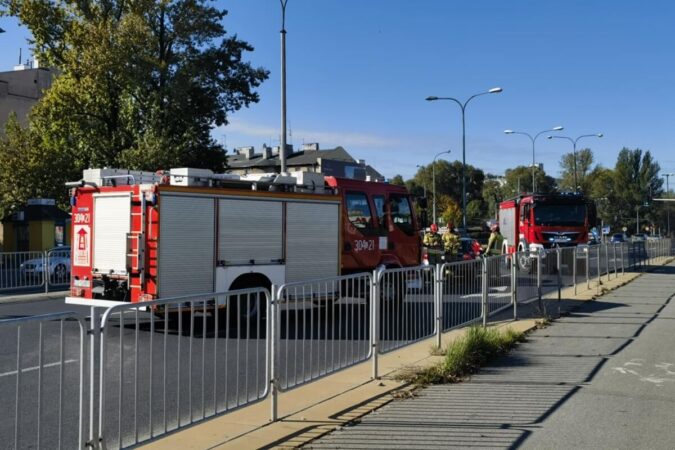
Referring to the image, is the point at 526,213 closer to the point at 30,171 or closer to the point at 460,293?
the point at 460,293

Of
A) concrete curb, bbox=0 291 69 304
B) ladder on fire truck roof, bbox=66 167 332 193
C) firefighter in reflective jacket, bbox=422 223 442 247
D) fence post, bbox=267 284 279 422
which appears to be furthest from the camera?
firefighter in reflective jacket, bbox=422 223 442 247

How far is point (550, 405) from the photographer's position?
20.8 feet

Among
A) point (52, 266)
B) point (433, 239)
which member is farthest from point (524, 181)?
point (52, 266)

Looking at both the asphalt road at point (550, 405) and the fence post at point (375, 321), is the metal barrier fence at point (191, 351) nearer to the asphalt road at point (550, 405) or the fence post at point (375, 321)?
the fence post at point (375, 321)

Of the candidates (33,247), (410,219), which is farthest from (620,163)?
(410,219)

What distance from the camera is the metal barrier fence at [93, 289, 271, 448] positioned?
14.9ft

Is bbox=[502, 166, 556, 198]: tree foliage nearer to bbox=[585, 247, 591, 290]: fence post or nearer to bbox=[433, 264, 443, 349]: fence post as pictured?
bbox=[585, 247, 591, 290]: fence post

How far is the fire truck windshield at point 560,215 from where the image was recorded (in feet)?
88.1

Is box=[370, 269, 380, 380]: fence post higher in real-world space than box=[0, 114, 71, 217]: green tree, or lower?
lower

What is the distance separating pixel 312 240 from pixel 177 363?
316 inches

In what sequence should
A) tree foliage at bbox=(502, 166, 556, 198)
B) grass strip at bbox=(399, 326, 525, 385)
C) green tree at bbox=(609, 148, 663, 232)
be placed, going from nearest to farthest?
grass strip at bbox=(399, 326, 525, 385), green tree at bbox=(609, 148, 663, 232), tree foliage at bbox=(502, 166, 556, 198)

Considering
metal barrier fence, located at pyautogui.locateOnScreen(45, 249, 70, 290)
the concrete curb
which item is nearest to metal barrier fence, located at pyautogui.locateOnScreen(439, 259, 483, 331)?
the concrete curb

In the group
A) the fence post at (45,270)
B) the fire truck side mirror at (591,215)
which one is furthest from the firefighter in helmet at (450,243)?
the fence post at (45,270)

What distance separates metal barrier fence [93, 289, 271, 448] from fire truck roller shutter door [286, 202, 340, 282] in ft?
21.3
